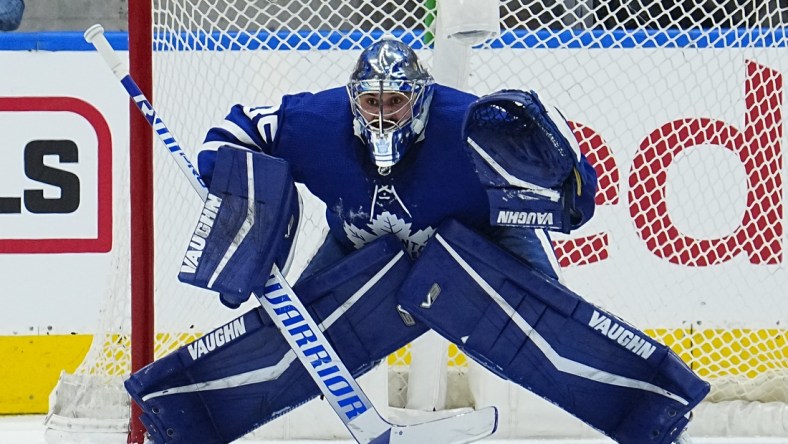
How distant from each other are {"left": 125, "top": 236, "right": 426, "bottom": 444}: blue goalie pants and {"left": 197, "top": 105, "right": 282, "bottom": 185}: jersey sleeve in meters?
0.29

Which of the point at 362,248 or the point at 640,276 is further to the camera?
the point at 640,276

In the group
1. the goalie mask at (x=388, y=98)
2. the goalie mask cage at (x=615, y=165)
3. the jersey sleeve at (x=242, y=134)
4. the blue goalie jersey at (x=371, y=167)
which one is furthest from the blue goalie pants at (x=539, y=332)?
the goalie mask cage at (x=615, y=165)

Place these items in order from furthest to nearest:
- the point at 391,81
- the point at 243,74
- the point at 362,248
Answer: the point at 243,74 → the point at 362,248 → the point at 391,81

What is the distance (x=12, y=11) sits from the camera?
3158mm

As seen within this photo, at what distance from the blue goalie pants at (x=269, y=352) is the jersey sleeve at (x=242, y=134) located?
29 cm

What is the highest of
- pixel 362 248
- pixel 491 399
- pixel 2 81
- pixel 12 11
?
pixel 12 11

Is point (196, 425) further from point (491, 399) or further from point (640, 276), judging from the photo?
point (640, 276)

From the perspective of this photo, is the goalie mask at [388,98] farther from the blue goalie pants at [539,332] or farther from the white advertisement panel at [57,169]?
the white advertisement panel at [57,169]

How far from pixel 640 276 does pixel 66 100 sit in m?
1.67

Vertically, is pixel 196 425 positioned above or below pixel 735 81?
below

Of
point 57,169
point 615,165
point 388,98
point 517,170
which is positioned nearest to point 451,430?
point 517,170

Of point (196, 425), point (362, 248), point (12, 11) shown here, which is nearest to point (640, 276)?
point (362, 248)

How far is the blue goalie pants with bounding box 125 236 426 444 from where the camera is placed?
7.38 ft

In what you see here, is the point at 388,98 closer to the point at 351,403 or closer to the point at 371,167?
the point at 371,167
